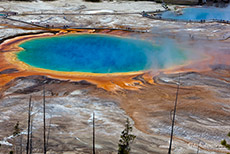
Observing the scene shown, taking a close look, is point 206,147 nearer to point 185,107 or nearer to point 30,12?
point 185,107

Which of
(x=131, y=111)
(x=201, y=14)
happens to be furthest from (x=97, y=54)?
(x=201, y=14)

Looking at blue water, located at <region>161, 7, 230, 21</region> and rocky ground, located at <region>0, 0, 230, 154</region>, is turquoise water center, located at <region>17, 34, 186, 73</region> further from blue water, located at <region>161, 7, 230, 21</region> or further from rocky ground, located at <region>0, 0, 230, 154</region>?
blue water, located at <region>161, 7, 230, 21</region>

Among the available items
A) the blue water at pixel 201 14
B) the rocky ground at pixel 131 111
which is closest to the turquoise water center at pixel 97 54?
the rocky ground at pixel 131 111

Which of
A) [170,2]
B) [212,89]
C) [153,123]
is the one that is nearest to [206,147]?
[153,123]

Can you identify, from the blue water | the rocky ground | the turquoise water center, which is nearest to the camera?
the rocky ground

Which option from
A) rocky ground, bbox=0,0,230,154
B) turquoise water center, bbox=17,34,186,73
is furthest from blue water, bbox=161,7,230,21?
rocky ground, bbox=0,0,230,154

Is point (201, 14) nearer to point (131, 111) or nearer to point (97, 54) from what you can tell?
point (97, 54)
